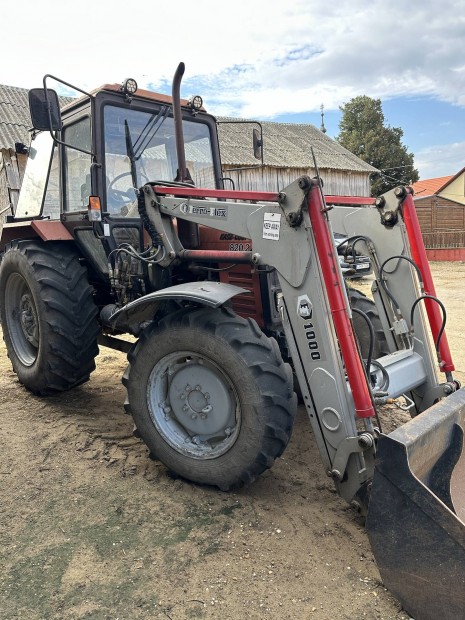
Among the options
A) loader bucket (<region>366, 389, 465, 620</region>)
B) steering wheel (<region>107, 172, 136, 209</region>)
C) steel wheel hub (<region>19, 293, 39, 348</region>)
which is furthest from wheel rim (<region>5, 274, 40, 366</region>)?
loader bucket (<region>366, 389, 465, 620</region>)

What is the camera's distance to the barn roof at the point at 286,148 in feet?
54.4

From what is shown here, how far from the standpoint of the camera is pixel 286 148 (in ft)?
62.4

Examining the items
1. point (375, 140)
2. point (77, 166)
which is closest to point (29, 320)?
point (77, 166)

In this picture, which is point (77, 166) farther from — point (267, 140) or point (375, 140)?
point (375, 140)

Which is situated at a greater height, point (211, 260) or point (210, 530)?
point (211, 260)

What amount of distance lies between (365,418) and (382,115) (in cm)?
3387

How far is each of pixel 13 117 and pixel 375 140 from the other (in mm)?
24308

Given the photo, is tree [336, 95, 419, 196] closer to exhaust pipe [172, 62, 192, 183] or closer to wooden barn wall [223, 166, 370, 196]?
wooden barn wall [223, 166, 370, 196]

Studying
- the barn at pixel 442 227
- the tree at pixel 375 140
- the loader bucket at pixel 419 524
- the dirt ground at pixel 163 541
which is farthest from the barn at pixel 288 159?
the loader bucket at pixel 419 524

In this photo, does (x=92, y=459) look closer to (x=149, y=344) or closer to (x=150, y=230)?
(x=149, y=344)

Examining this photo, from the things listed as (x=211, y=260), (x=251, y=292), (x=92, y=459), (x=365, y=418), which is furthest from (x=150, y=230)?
(x=365, y=418)

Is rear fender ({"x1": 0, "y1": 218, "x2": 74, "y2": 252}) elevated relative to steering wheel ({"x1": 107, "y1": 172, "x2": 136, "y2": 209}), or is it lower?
lower

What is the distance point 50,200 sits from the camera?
4555mm

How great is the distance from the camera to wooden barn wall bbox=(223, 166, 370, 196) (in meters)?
16.3
